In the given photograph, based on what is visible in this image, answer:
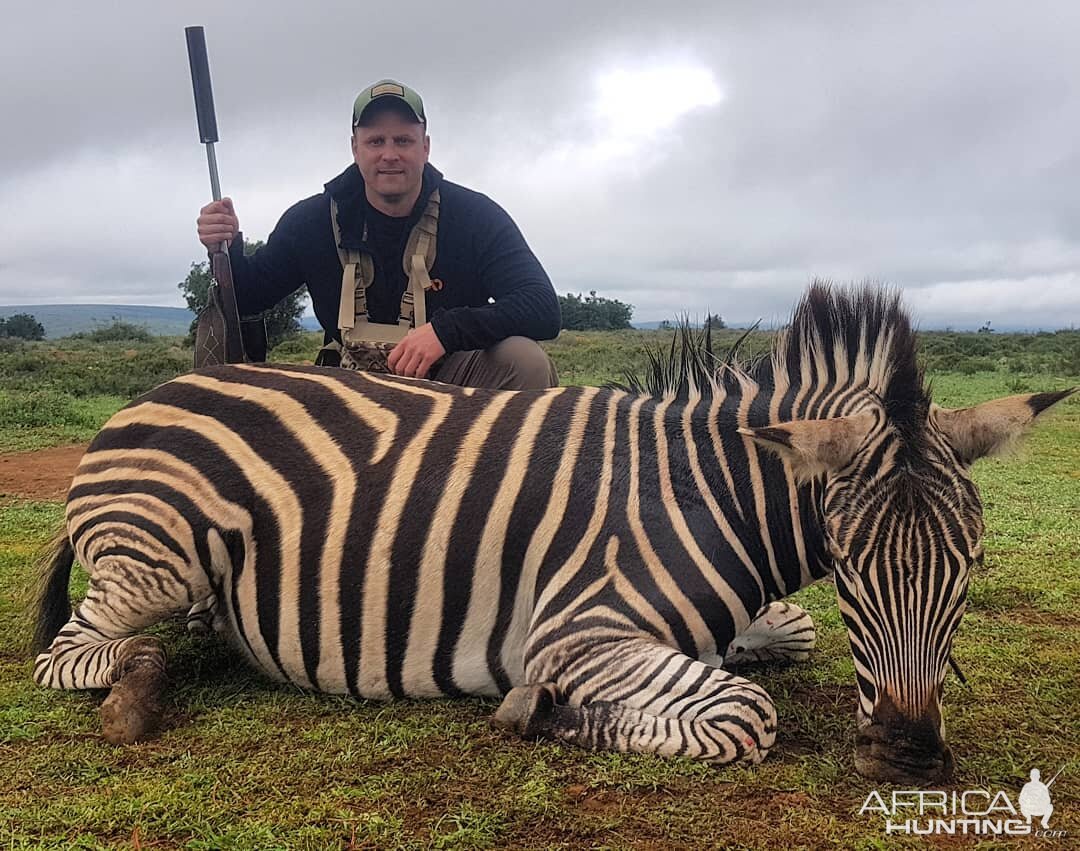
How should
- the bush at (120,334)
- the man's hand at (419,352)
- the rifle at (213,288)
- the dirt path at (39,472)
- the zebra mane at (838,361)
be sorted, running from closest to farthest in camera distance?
the zebra mane at (838,361), the man's hand at (419,352), the rifle at (213,288), the dirt path at (39,472), the bush at (120,334)

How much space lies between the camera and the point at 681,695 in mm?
3020

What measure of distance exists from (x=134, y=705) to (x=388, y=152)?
3263mm

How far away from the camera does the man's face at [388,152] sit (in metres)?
5.25

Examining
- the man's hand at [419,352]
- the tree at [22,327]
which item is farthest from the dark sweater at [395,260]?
the tree at [22,327]

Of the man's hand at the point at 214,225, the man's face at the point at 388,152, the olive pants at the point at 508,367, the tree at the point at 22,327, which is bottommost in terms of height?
the tree at the point at 22,327

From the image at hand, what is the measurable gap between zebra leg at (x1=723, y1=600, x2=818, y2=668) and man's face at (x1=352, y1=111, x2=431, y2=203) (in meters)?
3.12

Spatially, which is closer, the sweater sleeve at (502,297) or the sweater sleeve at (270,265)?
the sweater sleeve at (502,297)

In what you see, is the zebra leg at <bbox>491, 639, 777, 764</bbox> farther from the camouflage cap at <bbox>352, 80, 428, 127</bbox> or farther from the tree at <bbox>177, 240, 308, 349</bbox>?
the tree at <bbox>177, 240, 308, 349</bbox>

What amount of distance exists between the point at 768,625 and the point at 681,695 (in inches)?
42.9

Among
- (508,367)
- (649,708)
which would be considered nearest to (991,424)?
(649,708)

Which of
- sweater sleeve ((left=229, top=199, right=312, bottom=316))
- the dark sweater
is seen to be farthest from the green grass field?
sweater sleeve ((left=229, top=199, right=312, bottom=316))

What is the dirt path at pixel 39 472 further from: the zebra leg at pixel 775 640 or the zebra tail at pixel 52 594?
the zebra leg at pixel 775 640

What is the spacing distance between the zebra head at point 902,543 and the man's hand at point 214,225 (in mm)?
3674

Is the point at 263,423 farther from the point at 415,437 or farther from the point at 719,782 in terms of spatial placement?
the point at 719,782
